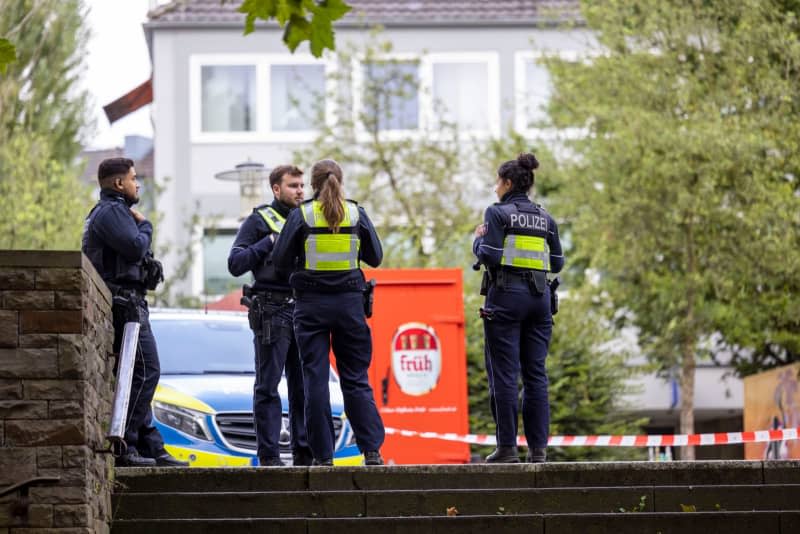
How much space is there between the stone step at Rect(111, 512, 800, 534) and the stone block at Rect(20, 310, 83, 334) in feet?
4.26

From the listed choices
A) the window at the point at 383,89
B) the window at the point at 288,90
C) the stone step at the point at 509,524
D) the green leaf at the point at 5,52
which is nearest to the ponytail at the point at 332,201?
the stone step at the point at 509,524

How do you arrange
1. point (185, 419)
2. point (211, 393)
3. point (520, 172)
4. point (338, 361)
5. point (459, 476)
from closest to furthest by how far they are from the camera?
point (459, 476) < point (338, 361) < point (520, 172) < point (185, 419) < point (211, 393)

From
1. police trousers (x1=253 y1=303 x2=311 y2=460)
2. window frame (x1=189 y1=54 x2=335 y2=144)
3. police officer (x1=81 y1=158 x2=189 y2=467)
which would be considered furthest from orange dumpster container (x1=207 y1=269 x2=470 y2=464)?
window frame (x1=189 y1=54 x2=335 y2=144)

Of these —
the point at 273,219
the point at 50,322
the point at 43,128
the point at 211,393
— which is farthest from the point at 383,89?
the point at 50,322

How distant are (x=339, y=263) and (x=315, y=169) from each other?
622 millimetres

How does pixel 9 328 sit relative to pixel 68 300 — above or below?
below

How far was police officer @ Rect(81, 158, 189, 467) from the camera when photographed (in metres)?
11.3

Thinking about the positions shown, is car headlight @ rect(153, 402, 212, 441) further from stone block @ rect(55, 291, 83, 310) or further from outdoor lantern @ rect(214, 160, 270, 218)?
outdoor lantern @ rect(214, 160, 270, 218)

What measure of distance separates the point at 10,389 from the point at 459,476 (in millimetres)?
2923

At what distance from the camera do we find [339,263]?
1143 centimetres

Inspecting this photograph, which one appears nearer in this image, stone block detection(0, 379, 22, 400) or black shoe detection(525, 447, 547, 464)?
stone block detection(0, 379, 22, 400)

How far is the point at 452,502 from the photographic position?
10383 mm

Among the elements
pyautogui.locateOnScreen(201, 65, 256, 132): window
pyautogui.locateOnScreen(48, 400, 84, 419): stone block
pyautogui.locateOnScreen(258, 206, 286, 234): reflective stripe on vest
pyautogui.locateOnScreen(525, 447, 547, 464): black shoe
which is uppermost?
pyautogui.locateOnScreen(201, 65, 256, 132): window

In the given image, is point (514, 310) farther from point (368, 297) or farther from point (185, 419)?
point (185, 419)
